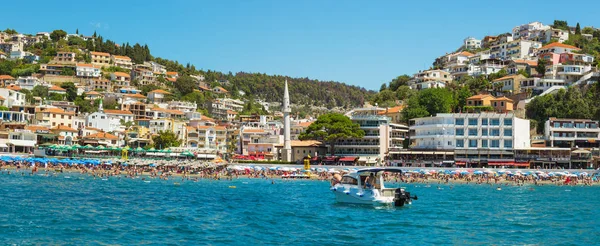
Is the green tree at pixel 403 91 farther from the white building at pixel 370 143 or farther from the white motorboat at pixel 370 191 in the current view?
the white motorboat at pixel 370 191

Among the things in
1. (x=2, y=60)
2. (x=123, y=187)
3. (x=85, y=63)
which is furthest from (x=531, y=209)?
(x=2, y=60)

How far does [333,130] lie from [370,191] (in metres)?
50.0

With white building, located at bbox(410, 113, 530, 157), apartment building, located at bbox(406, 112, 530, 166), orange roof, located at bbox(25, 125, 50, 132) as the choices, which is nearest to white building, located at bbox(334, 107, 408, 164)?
white building, located at bbox(410, 113, 530, 157)

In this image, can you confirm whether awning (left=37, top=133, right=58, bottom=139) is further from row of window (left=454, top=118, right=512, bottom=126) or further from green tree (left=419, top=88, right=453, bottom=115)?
row of window (left=454, top=118, right=512, bottom=126)

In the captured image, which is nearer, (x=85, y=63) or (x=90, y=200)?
(x=90, y=200)

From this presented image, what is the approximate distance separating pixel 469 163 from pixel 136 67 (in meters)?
98.8

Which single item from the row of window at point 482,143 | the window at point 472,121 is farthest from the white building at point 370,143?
the window at point 472,121

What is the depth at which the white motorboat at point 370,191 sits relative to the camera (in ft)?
132

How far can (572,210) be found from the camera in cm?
4197

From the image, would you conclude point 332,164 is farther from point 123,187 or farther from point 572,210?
point 572,210

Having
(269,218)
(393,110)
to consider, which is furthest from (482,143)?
(269,218)

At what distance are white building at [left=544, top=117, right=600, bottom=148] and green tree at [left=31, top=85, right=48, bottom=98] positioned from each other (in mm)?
94312

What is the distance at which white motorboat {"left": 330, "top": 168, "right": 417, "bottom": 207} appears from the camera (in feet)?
132

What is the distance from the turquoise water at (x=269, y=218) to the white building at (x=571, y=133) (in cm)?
3848
